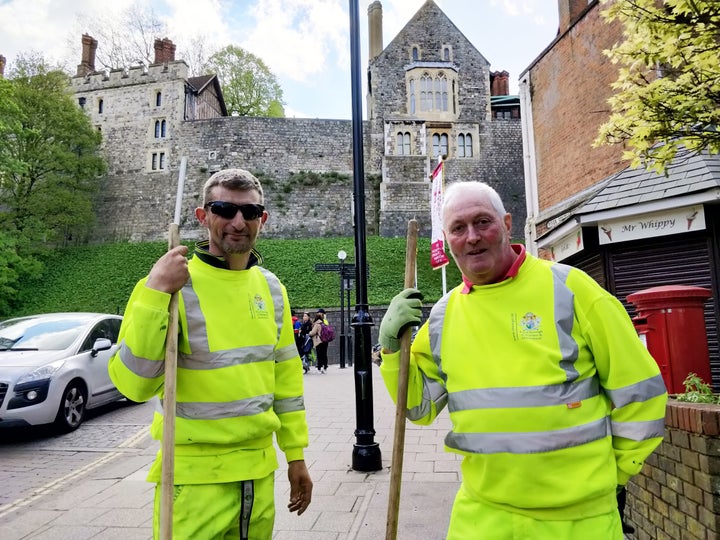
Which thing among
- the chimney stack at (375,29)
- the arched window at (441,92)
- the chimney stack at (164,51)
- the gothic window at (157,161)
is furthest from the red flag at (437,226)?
the chimney stack at (164,51)

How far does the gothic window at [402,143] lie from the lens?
32.9 m

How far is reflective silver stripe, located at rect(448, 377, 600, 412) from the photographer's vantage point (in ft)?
5.62

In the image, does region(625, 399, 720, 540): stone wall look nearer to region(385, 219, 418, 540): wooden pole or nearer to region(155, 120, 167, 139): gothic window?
region(385, 219, 418, 540): wooden pole

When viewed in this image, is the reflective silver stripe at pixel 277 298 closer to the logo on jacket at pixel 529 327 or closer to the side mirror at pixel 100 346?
the logo on jacket at pixel 529 327

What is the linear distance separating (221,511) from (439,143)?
33.4 meters

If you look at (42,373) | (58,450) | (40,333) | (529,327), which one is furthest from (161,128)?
(529,327)

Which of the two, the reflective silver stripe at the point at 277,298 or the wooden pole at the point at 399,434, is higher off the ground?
the reflective silver stripe at the point at 277,298

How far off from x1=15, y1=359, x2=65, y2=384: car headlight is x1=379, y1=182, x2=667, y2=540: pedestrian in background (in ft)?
20.5

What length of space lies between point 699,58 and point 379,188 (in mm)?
29477

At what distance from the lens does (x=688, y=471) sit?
281 centimetres

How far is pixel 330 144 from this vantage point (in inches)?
1358

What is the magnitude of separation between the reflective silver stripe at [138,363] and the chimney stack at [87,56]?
4155 centimetres

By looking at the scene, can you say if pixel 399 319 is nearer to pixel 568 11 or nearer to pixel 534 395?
pixel 534 395

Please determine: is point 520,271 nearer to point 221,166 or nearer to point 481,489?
point 481,489
